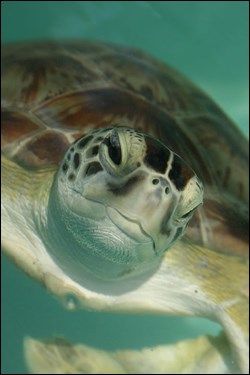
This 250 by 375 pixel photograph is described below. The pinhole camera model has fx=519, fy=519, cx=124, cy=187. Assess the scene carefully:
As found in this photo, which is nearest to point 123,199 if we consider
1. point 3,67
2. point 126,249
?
point 126,249

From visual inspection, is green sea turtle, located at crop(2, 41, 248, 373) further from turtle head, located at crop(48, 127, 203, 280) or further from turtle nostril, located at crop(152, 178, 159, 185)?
turtle nostril, located at crop(152, 178, 159, 185)

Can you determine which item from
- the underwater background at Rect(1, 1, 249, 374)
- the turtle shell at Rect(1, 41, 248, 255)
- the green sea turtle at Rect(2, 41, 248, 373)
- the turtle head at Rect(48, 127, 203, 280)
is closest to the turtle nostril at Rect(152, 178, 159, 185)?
the turtle head at Rect(48, 127, 203, 280)

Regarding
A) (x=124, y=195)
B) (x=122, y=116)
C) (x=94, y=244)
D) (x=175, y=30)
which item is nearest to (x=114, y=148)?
(x=124, y=195)

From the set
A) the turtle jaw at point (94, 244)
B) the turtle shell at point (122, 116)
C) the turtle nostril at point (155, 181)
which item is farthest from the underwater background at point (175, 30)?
the turtle nostril at point (155, 181)

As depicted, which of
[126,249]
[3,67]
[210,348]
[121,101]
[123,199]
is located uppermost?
[3,67]

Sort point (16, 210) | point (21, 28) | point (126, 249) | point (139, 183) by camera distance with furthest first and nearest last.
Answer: point (21, 28), point (16, 210), point (126, 249), point (139, 183)

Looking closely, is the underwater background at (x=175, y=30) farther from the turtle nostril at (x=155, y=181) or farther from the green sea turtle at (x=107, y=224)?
the turtle nostril at (x=155, y=181)

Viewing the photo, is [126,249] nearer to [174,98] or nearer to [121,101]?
[121,101]

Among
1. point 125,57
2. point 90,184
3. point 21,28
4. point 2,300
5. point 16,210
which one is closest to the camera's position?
point 90,184
